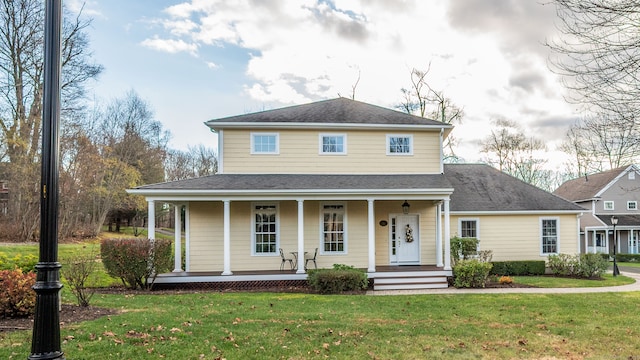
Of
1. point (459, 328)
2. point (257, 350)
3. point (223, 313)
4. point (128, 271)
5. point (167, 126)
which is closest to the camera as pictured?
point (257, 350)

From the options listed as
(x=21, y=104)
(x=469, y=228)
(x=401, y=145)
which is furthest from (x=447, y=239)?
(x=21, y=104)

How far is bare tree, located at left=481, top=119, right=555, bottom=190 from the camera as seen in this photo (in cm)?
3444

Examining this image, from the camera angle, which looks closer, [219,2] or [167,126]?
[219,2]

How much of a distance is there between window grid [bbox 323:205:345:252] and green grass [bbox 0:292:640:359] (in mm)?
4835

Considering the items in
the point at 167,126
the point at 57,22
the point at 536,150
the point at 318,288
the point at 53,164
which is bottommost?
the point at 318,288

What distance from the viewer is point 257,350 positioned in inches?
228

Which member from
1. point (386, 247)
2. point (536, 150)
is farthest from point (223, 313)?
point (536, 150)

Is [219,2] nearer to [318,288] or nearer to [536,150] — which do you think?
[318,288]

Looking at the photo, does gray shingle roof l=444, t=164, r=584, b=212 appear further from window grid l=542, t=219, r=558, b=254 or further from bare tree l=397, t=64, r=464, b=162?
bare tree l=397, t=64, r=464, b=162

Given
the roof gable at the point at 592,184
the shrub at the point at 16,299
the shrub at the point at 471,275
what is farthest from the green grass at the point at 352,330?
the roof gable at the point at 592,184

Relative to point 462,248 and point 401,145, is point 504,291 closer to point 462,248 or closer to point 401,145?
point 462,248

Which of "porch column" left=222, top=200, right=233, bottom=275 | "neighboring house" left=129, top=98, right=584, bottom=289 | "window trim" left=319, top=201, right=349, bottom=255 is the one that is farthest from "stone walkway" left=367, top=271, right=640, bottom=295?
"porch column" left=222, top=200, right=233, bottom=275

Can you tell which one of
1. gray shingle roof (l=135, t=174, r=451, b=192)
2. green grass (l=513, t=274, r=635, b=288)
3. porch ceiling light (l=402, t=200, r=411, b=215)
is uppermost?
gray shingle roof (l=135, t=174, r=451, b=192)

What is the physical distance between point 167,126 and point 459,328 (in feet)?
125
